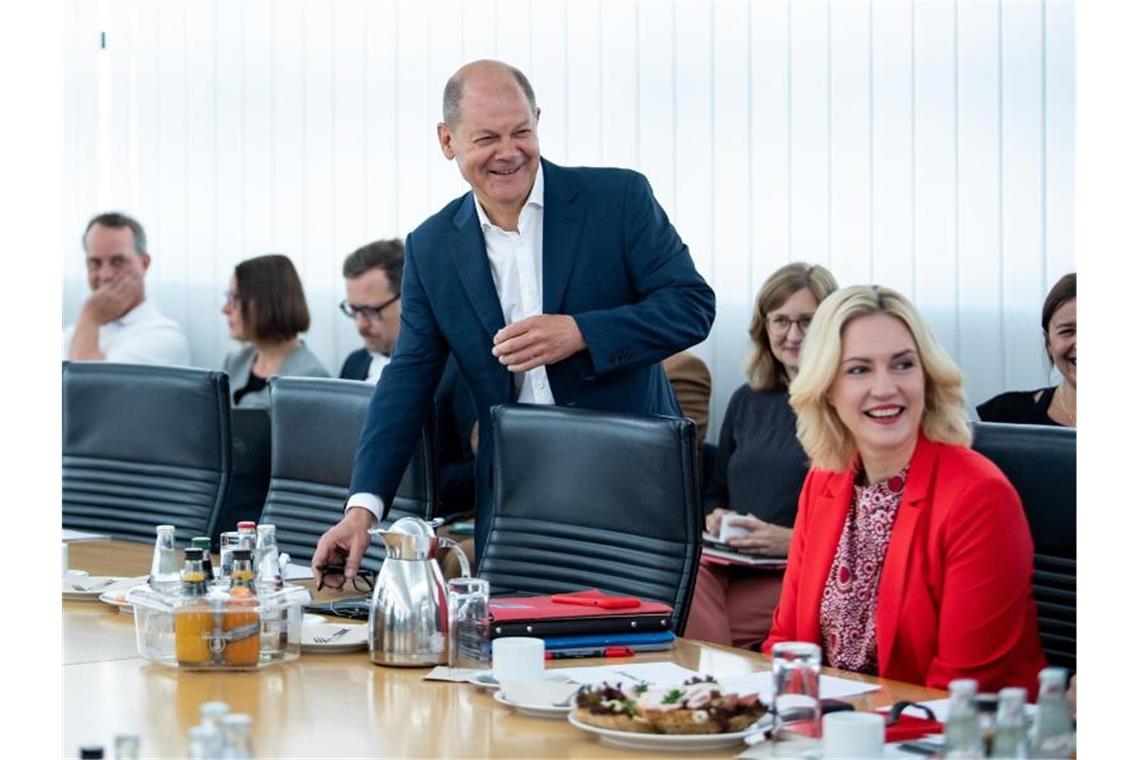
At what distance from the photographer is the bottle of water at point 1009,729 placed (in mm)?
1613

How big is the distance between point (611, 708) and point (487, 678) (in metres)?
0.34

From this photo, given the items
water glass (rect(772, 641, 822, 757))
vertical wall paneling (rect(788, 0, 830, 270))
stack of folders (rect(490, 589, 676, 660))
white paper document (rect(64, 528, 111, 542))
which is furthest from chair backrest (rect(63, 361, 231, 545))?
water glass (rect(772, 641, 822, 757))

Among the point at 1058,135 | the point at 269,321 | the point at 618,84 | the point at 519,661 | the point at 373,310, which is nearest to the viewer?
the point at 519,661

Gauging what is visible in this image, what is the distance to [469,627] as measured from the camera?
256cm

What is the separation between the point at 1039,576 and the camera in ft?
9.30

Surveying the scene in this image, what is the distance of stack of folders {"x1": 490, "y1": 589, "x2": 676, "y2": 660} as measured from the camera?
264cm

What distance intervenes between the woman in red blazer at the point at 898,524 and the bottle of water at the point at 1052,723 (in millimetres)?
978

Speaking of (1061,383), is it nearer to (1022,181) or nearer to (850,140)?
(1022,181)

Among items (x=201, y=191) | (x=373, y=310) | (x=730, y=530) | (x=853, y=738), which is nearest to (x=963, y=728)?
(x=853, y=738)

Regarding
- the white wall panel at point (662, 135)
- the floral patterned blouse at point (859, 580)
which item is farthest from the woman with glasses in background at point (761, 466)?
the floral patterned blouse at point (859, 580)

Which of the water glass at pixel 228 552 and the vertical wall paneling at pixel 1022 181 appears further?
the vertical wall paneling at pixel 1022 181

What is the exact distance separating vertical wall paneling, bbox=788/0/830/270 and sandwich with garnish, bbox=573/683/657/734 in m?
3.19

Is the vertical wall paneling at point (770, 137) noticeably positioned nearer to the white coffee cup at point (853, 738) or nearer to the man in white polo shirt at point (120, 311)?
the man in white polo shirt at point (120, 311)

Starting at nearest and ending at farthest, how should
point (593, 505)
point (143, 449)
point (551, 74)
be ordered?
point (593, 505) < point (143, 449) < point (551, 74)
